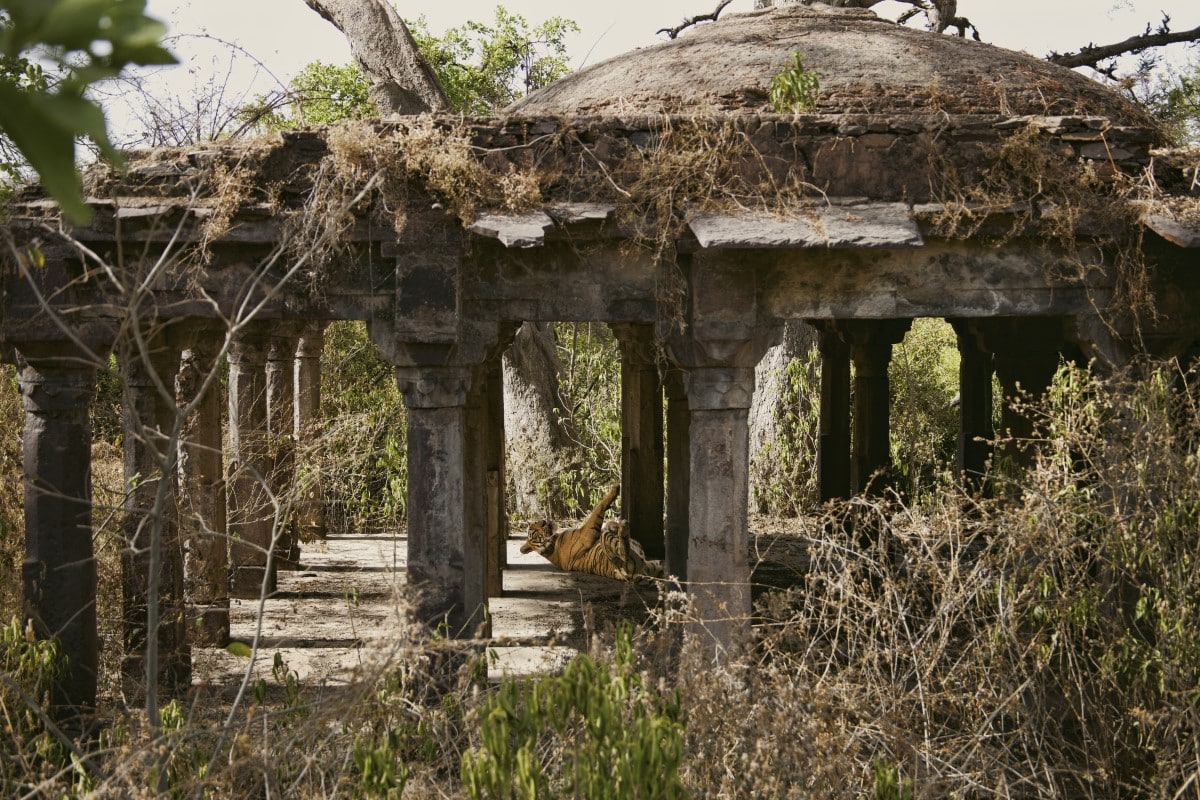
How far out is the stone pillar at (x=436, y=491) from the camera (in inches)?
251

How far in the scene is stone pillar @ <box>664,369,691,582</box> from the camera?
30.1 ft

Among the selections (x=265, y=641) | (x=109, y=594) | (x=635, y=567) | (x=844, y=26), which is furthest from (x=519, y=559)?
(x=844, y=26)

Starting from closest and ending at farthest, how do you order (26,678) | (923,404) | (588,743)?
(588,743)
(26,678)
(923,404)

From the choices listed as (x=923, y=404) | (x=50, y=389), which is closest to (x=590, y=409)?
(x=923, y=404)

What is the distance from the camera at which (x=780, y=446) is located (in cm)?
1456

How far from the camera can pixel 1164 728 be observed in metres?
5.64

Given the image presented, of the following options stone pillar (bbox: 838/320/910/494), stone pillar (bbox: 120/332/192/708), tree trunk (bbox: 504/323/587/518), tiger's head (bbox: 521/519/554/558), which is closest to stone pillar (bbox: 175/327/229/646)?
stone pillar (bbox: 120/332/192/708)

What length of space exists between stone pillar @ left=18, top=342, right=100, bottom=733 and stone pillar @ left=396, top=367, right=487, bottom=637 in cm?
179

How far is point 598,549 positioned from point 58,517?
224 inches

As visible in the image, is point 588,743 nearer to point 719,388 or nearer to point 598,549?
point 719,388

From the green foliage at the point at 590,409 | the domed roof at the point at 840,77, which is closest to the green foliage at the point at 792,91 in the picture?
the domed roof at the point at 840,77

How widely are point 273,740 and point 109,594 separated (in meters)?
3.23

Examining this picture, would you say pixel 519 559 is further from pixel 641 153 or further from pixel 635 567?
pixel 641 153

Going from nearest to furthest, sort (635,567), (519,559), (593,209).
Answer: (593,209) → (635,567) → (519,559)
